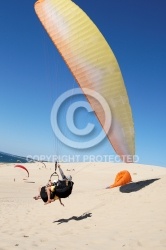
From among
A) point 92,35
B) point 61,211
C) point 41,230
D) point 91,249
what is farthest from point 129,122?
point 91,249

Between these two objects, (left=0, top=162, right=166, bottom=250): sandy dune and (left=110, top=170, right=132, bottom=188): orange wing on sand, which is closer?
(left=0, top=162, right=166, bottom=250): sandy dune

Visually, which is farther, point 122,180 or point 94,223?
point 122,180

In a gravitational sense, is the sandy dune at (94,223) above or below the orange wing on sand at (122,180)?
below

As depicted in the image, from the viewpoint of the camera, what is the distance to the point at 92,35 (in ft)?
46.3

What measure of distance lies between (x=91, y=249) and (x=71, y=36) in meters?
10.0

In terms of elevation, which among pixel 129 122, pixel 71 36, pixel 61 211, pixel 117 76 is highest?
pixel 71 36

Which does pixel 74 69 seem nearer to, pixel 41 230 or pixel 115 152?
pixel 115 152

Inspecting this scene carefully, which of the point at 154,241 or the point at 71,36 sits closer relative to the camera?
the point at 154,241

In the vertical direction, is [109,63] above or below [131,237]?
above

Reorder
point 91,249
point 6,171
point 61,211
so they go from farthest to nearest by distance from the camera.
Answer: point 6,171, point 61,211, point 91,249

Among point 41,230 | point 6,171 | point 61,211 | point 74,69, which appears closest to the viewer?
point 41,230

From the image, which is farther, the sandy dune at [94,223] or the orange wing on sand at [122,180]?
the orange wing on sand at [122,180]

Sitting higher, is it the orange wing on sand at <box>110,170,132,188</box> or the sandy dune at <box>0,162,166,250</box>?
the orange wing on sand at <box>110,170,132,188</box>

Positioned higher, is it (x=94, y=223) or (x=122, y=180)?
(x=122, y=180)
